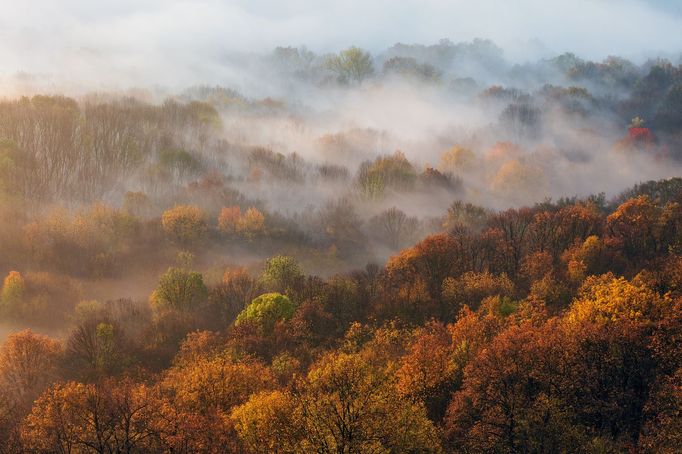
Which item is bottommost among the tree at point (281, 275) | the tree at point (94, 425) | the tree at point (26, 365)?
the tree at point (26, 365)

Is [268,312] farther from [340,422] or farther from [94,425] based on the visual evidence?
[340,422]

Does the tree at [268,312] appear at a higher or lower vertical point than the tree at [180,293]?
higher

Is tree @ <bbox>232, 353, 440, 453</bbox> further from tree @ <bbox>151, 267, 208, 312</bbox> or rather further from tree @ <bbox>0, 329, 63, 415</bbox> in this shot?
tree @ <bbox>151, 267, 208, 312</bbox>

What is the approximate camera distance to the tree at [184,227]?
479 ft

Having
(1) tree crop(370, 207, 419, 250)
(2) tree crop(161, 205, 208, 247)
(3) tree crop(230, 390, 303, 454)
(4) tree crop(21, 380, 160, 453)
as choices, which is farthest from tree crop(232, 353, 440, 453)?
(2) tree crop(161, 205, 208, 247)

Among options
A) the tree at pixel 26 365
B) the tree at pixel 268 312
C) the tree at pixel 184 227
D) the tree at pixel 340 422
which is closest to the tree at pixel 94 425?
the tree at pixel 340 422

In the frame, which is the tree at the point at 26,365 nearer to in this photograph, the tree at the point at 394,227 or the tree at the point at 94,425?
the tree at the point at 94,425

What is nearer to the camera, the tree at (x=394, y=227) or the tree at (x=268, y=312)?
the tree at (x=268, y=312)

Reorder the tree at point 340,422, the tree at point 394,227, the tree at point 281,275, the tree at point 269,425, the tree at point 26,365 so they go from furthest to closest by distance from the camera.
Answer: the tree at point 394,227
the tree at point 281,275
the tree at point 26,365
the tree at point 269,425
the tree at point 340,422

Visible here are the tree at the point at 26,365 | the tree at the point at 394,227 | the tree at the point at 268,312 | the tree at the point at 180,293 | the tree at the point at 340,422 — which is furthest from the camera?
the tree at the point at 394,227

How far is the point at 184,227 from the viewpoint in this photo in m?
147

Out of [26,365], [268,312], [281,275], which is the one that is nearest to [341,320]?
[268,312]

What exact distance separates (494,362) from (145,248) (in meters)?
111

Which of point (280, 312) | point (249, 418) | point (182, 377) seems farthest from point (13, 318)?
point (249, 418)
